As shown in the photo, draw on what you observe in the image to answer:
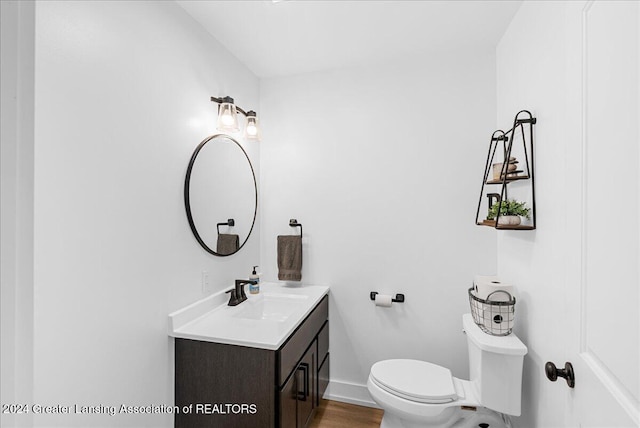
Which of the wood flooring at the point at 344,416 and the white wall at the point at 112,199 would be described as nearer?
the white wall at the point at 112,199

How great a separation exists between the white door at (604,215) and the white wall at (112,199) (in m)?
1.57

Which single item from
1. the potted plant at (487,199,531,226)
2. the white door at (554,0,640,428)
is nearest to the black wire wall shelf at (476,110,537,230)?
the potted plant at (487,199,531,226)

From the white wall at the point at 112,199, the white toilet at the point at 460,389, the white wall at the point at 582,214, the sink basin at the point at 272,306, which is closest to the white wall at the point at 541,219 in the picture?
the white wall at the point at 582,214

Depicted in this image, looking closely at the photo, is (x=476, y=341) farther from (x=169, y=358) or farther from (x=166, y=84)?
(x=166, y=84)

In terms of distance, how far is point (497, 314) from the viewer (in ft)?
4.94

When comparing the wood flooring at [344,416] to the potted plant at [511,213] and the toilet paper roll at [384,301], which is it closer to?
the toilet paper roll at [384,301]

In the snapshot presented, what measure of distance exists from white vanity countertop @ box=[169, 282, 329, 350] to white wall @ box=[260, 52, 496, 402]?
1.08 ft

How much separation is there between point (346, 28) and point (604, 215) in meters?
1.64

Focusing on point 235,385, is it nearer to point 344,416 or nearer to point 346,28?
point 344,416

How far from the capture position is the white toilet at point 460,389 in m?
1.43

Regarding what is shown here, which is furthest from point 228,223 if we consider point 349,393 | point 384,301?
point 349,393

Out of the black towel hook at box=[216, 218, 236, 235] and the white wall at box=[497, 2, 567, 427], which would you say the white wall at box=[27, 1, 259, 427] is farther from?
the white wall at box=[497, 2, 567, 427]

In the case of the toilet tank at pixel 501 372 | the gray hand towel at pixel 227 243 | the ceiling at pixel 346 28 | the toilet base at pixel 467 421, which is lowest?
the toilet base at pixel 467 421

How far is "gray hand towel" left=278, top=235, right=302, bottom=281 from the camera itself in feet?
7.61
